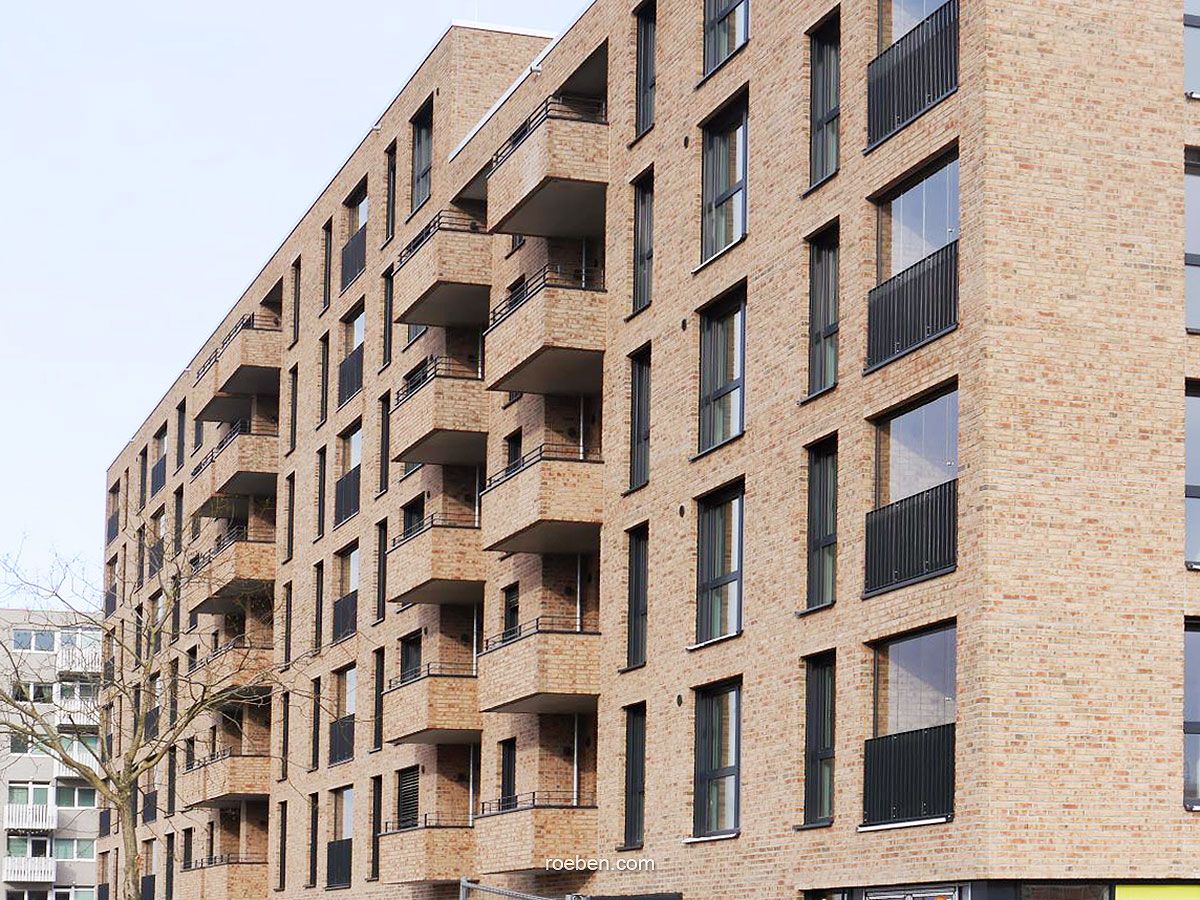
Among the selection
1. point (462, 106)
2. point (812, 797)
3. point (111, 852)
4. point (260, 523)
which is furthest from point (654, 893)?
point (111, 852)

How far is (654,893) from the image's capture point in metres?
31.0

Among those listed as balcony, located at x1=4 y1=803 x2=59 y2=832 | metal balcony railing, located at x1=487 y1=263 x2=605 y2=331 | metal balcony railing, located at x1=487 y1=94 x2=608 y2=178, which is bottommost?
balcony, located at x1=4 y1=803 x2=59 y2=832

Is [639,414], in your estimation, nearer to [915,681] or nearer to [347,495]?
[915,681]

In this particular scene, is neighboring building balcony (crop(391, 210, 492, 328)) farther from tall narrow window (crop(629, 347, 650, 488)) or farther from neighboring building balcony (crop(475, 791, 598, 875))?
neighboring building balcony (crop(475, 791, 598, 875))

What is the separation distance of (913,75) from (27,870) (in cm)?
8435

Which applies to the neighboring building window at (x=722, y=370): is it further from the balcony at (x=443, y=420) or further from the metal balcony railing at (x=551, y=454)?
the balcony at (x=443, y=420)

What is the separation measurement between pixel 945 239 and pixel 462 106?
62.1 ft

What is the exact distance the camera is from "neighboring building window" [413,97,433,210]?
44.6 meters

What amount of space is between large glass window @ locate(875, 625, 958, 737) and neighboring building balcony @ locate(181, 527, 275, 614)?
29155 millimetres

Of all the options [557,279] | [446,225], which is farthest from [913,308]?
[446,225]

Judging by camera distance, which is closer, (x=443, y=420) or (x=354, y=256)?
(x=443, y=420)

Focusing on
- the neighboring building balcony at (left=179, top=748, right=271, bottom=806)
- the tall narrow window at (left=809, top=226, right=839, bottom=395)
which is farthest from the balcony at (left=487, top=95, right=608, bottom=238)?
the neighboring building balcony at (left=179, top=748, right=271, bottom=806)

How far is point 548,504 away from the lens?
111 feet

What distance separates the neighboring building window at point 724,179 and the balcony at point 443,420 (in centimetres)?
915
